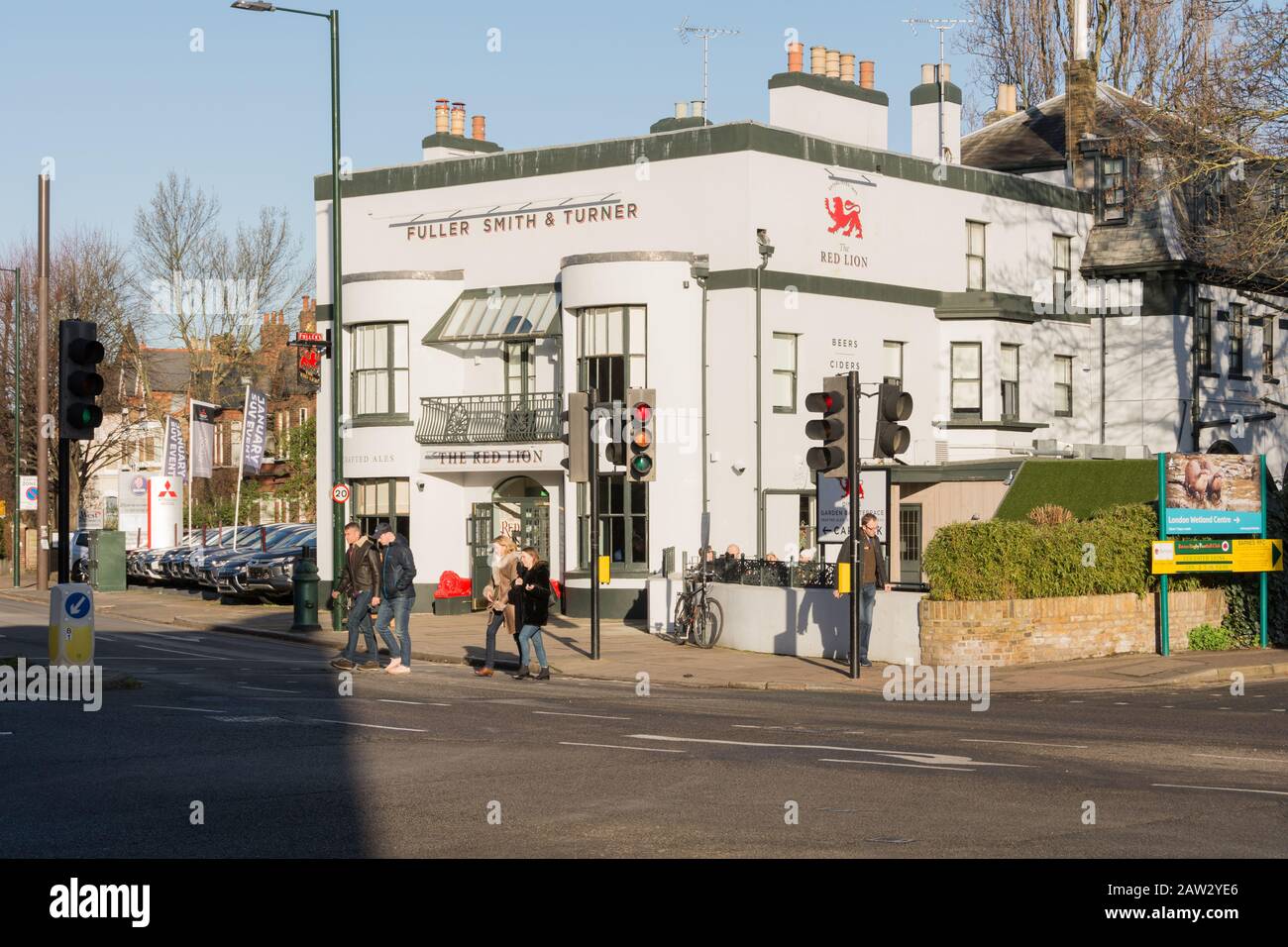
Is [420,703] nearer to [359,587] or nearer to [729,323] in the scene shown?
[359,587]

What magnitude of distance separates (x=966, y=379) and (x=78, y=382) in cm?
2433

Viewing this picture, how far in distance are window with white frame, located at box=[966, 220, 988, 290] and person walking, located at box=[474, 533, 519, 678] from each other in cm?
1825

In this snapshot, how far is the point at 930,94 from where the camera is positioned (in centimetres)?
4253

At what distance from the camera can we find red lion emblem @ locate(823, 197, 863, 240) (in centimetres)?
3556

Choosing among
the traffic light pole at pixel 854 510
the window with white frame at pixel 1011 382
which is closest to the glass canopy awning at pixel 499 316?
the window with white frame at pixel 1011 382

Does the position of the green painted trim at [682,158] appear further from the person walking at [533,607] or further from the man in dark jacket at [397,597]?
the person walking at [533,607]

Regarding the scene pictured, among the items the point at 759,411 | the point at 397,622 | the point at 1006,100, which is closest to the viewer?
the point at 397,622

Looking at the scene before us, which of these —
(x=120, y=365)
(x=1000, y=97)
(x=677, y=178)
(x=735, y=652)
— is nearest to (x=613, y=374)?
(x=677, y=178)

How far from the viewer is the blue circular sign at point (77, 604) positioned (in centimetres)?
1920

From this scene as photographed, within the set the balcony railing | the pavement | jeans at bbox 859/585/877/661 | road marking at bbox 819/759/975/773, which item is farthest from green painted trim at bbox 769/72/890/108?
road marking at bbox 819/759/975/773

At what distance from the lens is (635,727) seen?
16.2 metres

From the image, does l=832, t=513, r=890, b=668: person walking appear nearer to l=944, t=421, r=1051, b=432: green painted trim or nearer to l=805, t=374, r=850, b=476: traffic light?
l=805, t=374, r=850, b=476: traffic light

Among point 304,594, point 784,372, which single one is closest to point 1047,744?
point 304,594
